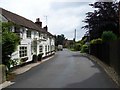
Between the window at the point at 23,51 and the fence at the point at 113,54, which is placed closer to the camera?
the fence at the point at 113,54

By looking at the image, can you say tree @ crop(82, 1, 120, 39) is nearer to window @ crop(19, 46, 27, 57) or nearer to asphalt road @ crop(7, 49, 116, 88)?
window @ crop(19, 46, 27, 57)

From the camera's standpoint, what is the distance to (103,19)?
49.5m

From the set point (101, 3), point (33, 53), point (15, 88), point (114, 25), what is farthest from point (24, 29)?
point (101, 3)

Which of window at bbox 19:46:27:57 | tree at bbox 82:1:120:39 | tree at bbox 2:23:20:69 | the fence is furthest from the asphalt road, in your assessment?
tree at bbox 82:1:120:39

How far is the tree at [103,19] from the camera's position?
47.9 m

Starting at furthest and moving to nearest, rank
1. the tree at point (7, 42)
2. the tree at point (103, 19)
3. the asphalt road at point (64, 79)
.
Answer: the tree at point (103, 19) → the tree at point (7, 42) → the asphalt road at point (64, 79)

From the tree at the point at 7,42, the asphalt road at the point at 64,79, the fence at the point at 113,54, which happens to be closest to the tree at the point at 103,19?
the fence at the point at 113,54

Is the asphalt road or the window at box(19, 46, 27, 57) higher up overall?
the window at box(19, 46, 27, 57)

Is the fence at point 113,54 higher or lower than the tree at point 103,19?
lower

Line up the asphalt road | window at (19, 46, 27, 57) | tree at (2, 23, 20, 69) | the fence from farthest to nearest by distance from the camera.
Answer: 1. window at (19, 46, 27, 57)
2. tree at (2, 23, 20, 69)
3. the fence
4. the asphalt road

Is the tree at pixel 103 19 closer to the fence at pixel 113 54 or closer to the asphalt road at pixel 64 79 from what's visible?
the fence at pixel 113 54

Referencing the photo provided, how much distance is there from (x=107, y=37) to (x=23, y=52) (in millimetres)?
12529

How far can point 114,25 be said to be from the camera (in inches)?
1871

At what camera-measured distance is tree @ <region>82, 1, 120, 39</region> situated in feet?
157
